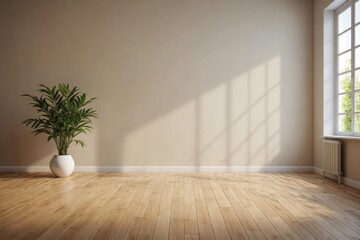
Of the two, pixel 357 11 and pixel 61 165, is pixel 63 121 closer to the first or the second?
pixel 61 165

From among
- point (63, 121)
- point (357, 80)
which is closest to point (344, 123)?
point (357, 80)

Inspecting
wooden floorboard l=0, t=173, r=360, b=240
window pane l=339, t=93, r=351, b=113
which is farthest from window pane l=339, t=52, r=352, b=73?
wooden floorboard l=0, t=173, r=360, b=240

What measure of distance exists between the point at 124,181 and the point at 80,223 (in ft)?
6.81

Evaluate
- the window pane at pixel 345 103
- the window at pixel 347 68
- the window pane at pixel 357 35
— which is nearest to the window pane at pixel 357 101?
the window at pixel 347 68

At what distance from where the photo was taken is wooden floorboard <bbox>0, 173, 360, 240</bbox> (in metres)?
2.55

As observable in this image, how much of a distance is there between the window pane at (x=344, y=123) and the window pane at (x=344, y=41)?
3.33 feet

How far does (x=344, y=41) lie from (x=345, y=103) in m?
0.94

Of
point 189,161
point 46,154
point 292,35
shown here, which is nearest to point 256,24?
point 292,35

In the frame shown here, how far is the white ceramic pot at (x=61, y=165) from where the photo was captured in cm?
516

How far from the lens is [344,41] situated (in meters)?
5.02

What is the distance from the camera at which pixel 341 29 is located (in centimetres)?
514

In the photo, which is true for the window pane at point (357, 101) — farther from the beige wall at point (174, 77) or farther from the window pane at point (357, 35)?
the beige wall at point (174, 77)

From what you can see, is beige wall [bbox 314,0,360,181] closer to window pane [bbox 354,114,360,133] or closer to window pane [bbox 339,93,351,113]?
window pane [bbox 339,93,351,113]

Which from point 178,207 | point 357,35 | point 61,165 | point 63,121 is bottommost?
point 178,207
